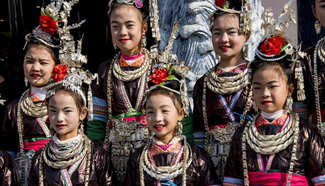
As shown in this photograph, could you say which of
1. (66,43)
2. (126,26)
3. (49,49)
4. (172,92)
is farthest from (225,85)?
(49,49)

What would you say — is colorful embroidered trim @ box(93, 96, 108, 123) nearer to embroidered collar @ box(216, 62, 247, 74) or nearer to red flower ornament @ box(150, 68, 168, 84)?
red flower ornament @ box(150, 68, 168, 84)

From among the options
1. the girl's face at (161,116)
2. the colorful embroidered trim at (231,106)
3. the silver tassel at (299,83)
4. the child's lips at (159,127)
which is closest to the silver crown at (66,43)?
A: the girl's face at (161,116)

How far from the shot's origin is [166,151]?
3.58 m

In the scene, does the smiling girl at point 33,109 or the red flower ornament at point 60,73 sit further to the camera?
the smiling girl at point 33,109

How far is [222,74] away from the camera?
12.8 ft

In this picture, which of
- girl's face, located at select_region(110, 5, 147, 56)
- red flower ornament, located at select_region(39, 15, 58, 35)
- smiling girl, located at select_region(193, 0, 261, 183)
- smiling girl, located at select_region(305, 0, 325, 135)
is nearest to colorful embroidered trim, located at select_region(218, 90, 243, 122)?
smiling girl, located at select_region(193, 0, 261, 183)

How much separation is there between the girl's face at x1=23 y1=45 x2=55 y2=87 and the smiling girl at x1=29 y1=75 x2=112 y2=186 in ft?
1.52

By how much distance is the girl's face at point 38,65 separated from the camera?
13.8ft

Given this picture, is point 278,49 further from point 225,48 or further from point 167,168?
point 167,168

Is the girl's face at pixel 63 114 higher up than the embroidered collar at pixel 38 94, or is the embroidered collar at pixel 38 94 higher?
the embroidered collar at pixel 38 94

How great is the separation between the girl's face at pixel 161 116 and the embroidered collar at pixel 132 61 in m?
0.57

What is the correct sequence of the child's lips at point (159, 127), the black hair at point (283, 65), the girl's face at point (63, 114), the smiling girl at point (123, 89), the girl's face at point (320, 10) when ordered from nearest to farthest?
the black hair at point (283, 65), the child's lips at point (159, 127), the girl's face at point (63, 114), the girl's face at point (320, 10), the smiling girl at point (123, 89)

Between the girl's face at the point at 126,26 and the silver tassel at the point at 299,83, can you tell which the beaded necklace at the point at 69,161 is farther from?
the silver tassel at the point at 299,83

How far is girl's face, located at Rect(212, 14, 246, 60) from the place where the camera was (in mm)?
3871
